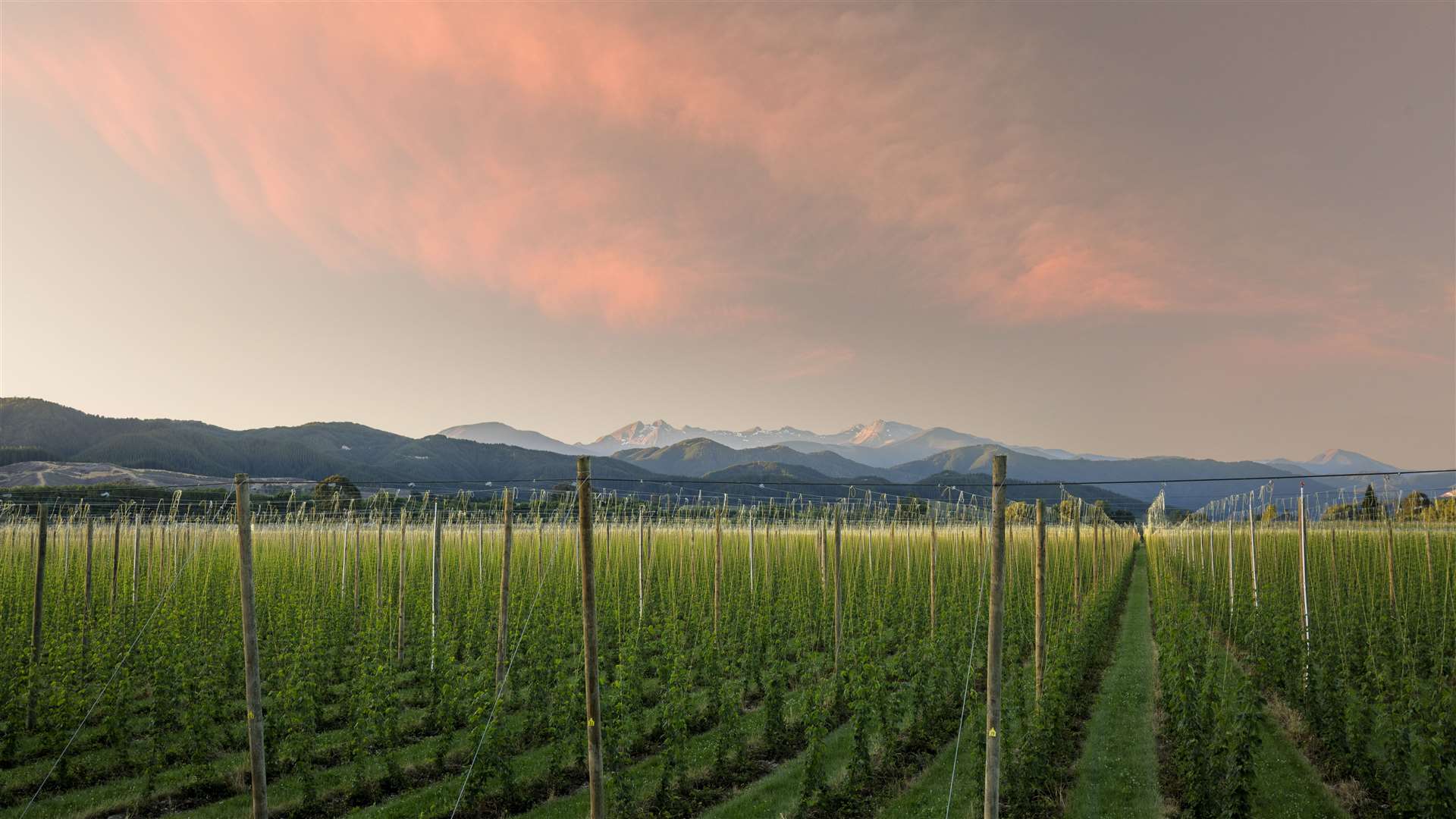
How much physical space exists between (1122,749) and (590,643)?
8222 mm

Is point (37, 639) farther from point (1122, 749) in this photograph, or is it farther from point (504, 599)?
point (1122, 749)

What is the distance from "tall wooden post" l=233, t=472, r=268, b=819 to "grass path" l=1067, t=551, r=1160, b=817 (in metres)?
8.32

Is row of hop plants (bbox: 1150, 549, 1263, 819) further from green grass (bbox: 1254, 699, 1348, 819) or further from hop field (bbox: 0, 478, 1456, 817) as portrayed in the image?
green grass (bbox: 1254, 699, 1348, 819)

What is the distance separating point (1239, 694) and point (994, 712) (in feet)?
13.6

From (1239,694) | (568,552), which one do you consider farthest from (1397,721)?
(568,552)

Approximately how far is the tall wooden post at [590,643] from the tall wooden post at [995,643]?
3.46m

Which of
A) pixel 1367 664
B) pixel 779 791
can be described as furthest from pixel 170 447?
pixel 1367 664

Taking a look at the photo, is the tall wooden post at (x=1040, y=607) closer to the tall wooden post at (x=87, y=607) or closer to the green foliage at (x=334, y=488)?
the tall wooden post at (x=87, y=607)

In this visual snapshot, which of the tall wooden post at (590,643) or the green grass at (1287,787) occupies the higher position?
the tall wooden post at (590,643)

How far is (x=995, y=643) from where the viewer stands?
667 centimetres

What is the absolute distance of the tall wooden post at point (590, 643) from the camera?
620cm

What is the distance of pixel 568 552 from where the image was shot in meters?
29.6

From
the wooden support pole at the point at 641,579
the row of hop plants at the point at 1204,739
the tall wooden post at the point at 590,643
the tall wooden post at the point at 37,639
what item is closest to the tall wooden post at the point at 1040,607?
the row of hop plants at the point at 1204,739

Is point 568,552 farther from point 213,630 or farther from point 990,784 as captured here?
point 990,784
